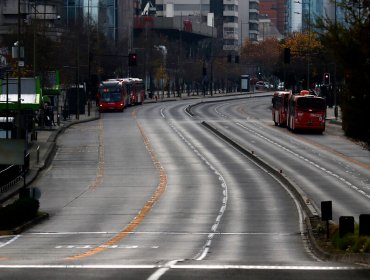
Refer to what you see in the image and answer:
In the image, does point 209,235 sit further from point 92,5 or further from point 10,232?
point 92,5

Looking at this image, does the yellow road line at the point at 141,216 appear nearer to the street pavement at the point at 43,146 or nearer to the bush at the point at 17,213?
the bush at the point at 17,213

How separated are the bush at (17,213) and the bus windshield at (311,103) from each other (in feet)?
160

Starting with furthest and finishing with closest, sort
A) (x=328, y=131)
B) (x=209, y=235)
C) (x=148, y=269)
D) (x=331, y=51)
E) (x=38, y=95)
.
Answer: (x=328, y=131) < (x=38, y=95) < (x=209, y=235) < (x=331, y=51) < (x=148, y=269)

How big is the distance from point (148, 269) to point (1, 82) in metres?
55.2

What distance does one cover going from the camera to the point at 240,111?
13438cm

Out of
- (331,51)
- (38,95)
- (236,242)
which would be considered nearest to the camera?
(331,51)

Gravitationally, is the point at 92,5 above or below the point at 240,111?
above

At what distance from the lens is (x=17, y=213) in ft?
147

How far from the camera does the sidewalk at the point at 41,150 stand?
195 ft

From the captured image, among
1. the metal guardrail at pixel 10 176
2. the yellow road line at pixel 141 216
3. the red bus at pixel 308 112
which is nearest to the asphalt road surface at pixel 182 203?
the yellow road line at pixel 141 216

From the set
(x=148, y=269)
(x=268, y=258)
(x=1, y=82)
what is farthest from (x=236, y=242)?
(x=1, y=82)

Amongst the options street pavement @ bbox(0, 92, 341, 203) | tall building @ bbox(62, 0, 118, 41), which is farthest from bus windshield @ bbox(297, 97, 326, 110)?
tall building @ bbox(62, 0, 118, 41)

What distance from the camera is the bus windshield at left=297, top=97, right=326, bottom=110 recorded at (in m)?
92.9

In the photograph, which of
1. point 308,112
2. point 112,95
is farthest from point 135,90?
point 308,112
